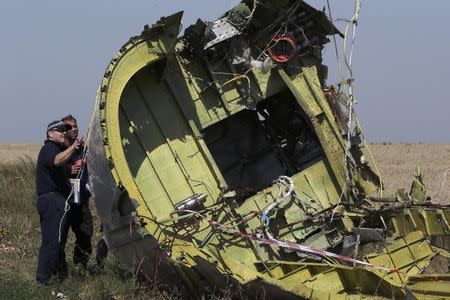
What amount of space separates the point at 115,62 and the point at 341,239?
308 cm

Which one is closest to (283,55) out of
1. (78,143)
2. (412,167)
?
(78,143)

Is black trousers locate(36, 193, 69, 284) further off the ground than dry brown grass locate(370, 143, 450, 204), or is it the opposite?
black trousers locate(36, 193, 69, 284)

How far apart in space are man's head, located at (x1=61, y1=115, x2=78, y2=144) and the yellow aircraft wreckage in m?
0.81

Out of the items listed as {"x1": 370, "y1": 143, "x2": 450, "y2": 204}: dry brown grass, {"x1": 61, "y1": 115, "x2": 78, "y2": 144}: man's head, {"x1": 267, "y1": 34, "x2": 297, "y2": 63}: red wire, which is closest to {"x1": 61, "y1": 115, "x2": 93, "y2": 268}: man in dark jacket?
{"x1": 61, "y1": 115, "x2": 78, "y2": 144}: man's head

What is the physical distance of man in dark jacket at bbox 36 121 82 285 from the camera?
767 centimetres

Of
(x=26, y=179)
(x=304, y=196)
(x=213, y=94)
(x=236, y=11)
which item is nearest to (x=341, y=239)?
(x=304, y=196)

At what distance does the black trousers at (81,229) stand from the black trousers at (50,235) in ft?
1.49

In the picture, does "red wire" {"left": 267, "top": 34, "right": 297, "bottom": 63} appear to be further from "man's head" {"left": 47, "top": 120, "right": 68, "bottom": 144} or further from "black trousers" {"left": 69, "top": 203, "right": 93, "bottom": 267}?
"black trousers" {"left": 69, "top": 203, "right": 93, "bottom": 267}

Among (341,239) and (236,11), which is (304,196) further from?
(236,11)

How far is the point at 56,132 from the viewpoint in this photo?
311 inches

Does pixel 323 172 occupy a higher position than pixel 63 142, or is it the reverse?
pixel 63 142

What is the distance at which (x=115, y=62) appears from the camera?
7051mm

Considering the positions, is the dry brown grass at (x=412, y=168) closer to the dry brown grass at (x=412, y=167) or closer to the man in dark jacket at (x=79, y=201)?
the dry brown grass at (x=412, y=167)

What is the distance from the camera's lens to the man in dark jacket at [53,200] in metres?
7.67
